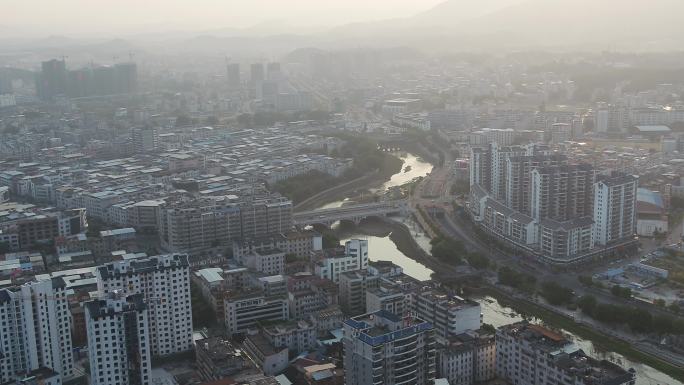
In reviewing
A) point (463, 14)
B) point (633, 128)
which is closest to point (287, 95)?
point (633, 128)

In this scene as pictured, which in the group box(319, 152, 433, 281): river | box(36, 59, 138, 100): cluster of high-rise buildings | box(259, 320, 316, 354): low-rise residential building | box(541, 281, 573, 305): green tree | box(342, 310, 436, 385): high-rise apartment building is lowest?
box(319, 152, 433, 281): river

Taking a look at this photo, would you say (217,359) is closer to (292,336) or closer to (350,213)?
(292,336)

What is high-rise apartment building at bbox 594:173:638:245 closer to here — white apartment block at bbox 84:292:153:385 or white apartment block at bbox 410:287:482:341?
white apartment block at bbox 410:287:482:341

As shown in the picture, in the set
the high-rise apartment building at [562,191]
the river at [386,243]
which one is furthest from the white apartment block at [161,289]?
the high-rise apartment building at [562,191]

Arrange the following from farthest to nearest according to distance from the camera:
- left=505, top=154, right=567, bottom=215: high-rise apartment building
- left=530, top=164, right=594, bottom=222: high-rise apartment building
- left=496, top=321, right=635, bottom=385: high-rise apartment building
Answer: left=505, top=154, right=567, bottom=215: high-rise apartment building < left=530, top=164, right=594, bottom=222: high-rise apartment building < left=496, top=321, right=635, bottom=385: high-rise apartment building

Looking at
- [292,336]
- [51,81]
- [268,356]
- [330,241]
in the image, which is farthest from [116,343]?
[51,81]

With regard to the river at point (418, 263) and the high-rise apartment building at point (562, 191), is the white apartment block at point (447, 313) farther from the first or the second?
the high-rise apartment building at point (562, 191)

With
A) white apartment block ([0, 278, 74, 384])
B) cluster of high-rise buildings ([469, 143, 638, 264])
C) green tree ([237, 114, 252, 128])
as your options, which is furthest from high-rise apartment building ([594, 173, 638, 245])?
green tree ([237, 114, 252, 128])
